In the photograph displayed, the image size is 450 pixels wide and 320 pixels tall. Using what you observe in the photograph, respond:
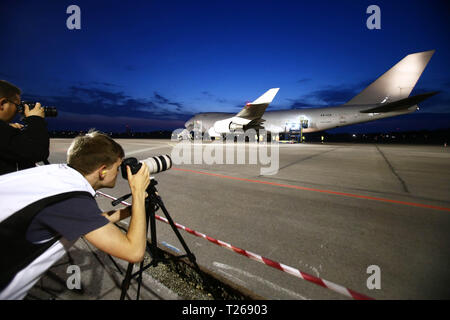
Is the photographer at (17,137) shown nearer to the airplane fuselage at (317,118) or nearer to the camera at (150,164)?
the camera at (150,164)

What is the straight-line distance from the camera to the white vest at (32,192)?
1073 mm

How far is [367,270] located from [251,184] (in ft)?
14.0

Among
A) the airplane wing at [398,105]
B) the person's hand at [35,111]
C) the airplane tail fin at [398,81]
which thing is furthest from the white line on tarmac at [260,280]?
the airplane tail fin at [398,81]

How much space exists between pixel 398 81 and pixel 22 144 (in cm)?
3271

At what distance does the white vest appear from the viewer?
107 centimetres

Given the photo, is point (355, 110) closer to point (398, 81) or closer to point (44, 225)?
point (398, 81)

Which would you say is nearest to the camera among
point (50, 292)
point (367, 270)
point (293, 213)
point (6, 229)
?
point (6, 229)

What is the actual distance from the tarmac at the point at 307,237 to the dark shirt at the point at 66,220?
127 centimetres

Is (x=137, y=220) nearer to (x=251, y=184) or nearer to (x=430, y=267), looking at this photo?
(x=430, y=267)

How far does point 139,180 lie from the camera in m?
1.69

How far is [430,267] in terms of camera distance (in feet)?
8.49
